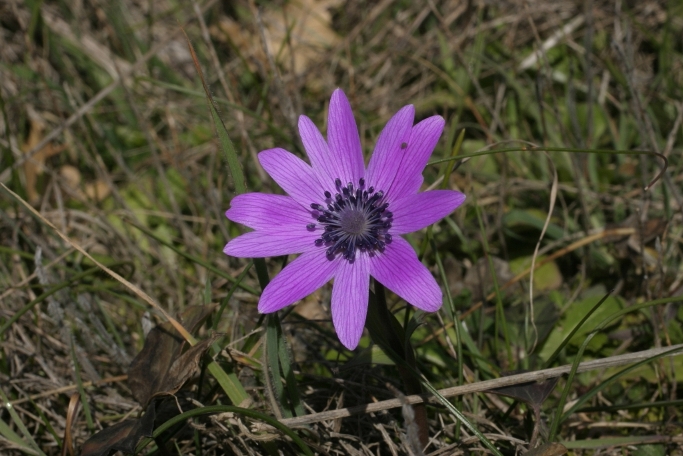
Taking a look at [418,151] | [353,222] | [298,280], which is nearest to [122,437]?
[298,280]

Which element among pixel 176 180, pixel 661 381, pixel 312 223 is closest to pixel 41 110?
pixel 176 180

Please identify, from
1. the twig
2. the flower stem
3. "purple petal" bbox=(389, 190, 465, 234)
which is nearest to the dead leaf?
the twig

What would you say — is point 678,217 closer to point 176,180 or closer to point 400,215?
point 400,215

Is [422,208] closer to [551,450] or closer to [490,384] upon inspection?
[490,384]

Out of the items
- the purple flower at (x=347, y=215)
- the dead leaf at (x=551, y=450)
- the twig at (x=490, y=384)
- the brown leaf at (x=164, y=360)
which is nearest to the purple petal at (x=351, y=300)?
the purple flower at (x=347, y=215)

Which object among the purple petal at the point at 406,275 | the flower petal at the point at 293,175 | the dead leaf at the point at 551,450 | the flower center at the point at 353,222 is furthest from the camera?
the flower petal at the point at 293,175

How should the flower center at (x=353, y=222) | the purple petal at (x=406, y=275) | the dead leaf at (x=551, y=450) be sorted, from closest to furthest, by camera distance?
the purple petal at (x=406, y=275)
the dead leaf at (x=551, y=450)
the flower center at (x=353, y=222)

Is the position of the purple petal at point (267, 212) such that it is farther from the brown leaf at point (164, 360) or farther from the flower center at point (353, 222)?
the brown leaf at point (164, 360)
